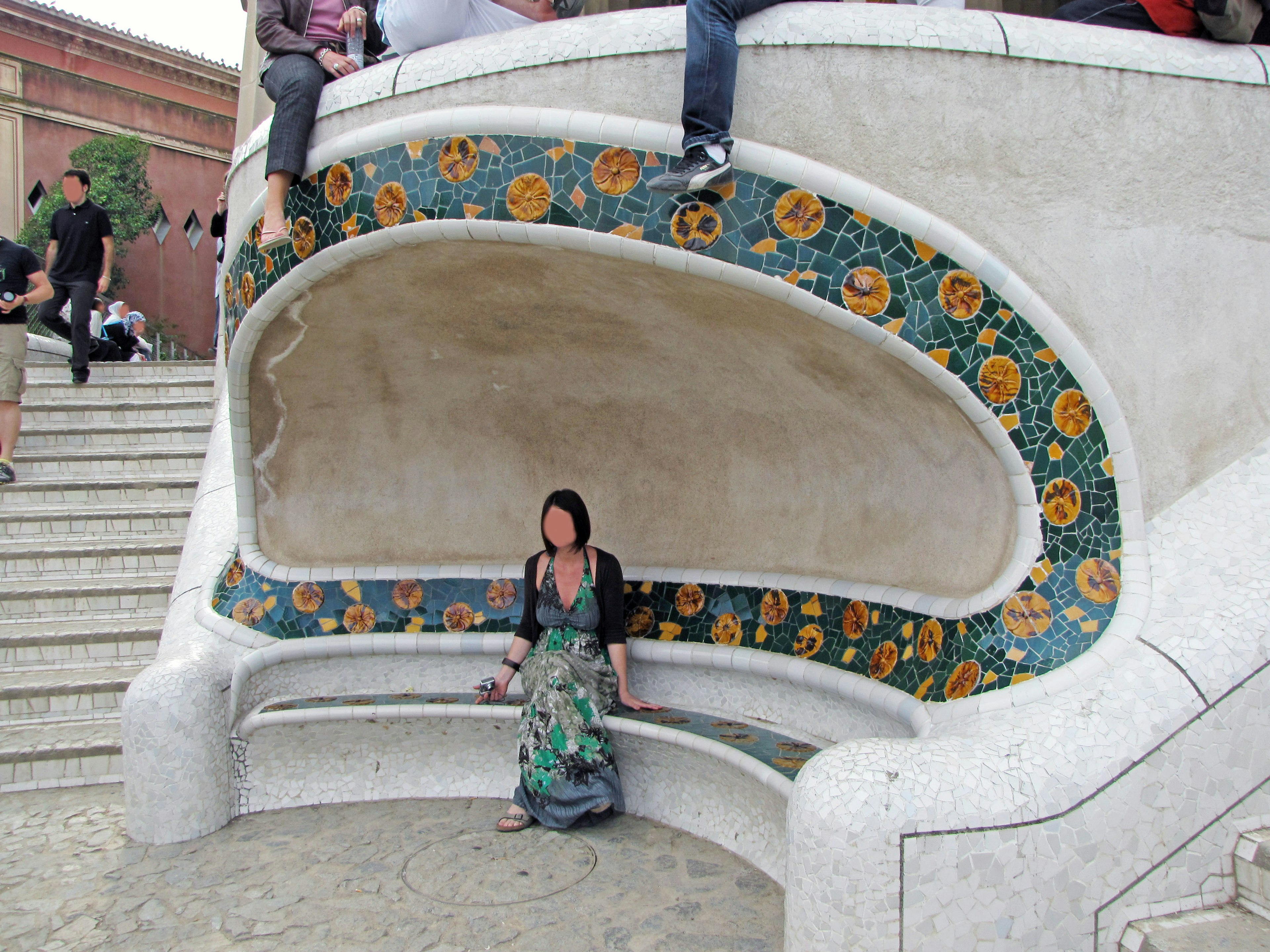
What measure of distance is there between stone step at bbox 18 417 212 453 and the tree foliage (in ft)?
34.4

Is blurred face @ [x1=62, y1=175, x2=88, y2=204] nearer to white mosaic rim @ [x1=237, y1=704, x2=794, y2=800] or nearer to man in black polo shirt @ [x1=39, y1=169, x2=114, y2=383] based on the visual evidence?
man in black polo shirt @ [x1=39, y1=169, x2=114, y2=383]

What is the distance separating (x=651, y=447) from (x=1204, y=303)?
1971 millimetres

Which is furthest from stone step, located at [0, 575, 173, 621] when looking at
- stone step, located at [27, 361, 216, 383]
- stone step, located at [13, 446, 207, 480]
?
stone step, located at [27, 361, 216, 383]

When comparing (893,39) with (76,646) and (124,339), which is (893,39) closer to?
(76,646)

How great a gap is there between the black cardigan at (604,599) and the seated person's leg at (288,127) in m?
1.45

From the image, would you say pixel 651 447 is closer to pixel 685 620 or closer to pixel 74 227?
pixel 685 620

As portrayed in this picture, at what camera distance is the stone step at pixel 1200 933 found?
2.17m

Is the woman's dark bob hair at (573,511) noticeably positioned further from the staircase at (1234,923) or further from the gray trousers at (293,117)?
the staircase at (1234,923)

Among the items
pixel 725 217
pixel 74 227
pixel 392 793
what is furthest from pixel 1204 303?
pixel 74 227

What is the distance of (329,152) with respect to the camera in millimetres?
2957

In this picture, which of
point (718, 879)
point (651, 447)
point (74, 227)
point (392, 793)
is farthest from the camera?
point (74, 227)

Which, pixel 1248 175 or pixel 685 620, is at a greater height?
pixel 1248 175

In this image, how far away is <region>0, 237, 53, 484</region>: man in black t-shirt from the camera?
5348mm

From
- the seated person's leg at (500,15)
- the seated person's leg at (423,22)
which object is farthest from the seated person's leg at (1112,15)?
the seated person's leg at (423,22)
